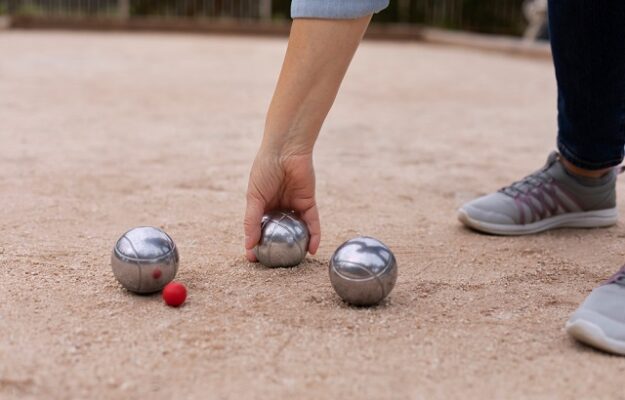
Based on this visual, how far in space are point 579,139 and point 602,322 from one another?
106 cm

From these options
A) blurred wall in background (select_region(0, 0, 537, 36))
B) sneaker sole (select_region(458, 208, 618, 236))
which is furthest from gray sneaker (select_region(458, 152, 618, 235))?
blurred wall in background (select_region(0, 0, 537, 36))

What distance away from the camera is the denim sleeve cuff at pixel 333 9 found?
2.13 meters

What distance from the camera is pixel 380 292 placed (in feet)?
6.68

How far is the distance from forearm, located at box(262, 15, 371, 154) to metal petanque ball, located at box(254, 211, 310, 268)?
7.5 inches

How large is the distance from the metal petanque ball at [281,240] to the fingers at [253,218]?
0.09 feet

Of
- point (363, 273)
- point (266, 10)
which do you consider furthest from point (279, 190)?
point (266, 10)

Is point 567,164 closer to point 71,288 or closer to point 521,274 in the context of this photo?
→ point 521,274

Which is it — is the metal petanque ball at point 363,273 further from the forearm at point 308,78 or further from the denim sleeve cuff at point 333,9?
the denim sleeve cuff at point 333,9

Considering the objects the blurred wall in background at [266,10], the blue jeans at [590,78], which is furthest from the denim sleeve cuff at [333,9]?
the blurred wall in background at [266,10]

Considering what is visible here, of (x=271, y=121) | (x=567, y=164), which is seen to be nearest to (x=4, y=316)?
(x=271, y=121)

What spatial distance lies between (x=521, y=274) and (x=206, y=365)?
1.03 m

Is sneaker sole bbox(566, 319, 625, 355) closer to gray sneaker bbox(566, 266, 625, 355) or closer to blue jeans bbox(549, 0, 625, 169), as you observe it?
gray sneaker bbox(566, 266, 625, 355)

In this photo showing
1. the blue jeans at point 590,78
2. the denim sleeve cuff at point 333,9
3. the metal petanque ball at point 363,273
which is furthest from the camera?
the blue jeans at point 590,78

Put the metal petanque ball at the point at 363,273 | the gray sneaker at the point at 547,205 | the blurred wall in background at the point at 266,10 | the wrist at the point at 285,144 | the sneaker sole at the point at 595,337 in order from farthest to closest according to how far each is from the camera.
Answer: the blurred wall in background at the point at 266,10
the gray sneaker at the point at 547,205
the wrist at the point at 285,144
the metal petanque ball at the point at 363,273
the sneaker sole at the point at 595,337
